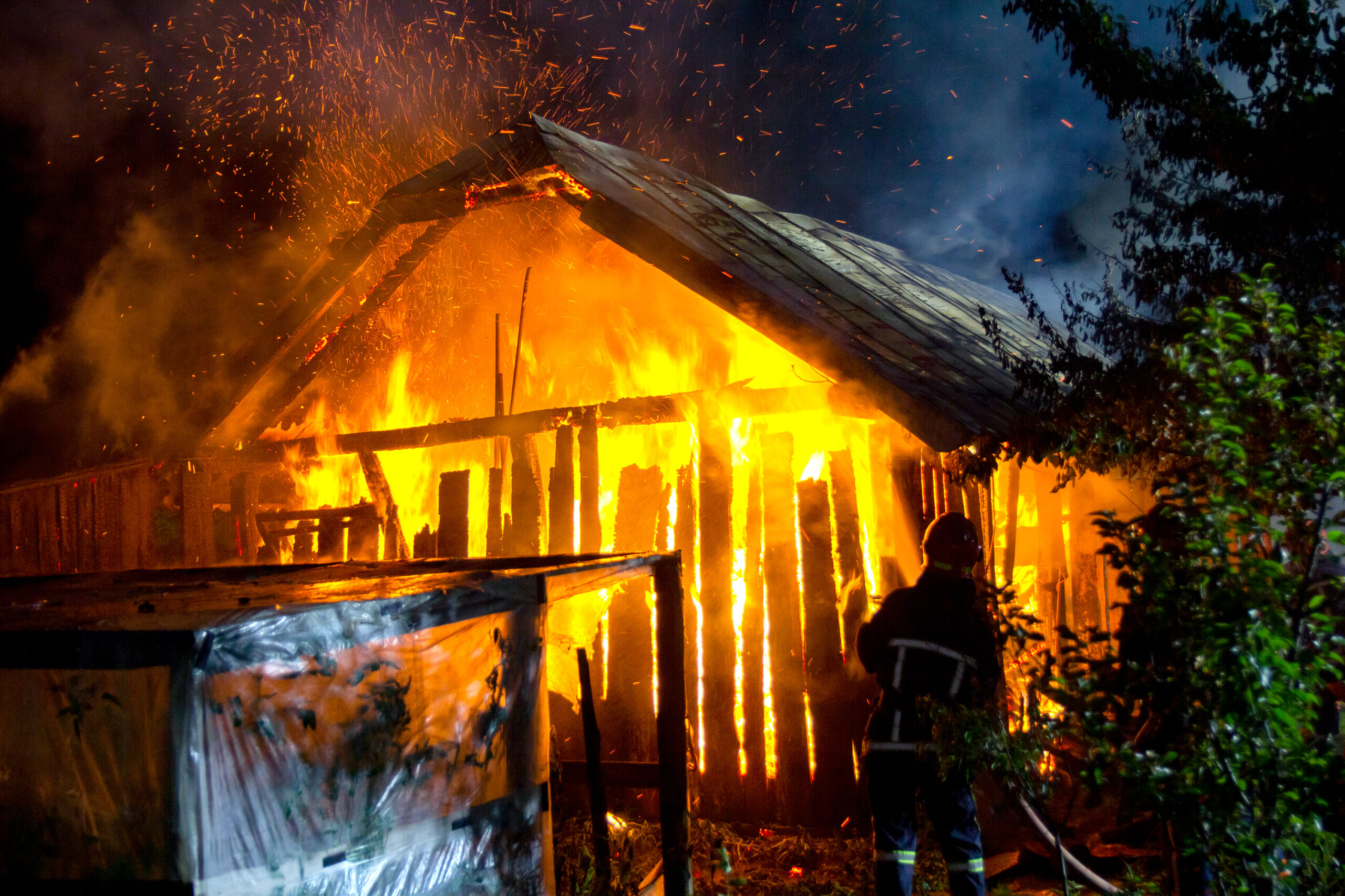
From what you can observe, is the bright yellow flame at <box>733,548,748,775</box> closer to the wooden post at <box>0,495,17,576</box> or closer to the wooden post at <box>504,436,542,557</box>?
the wooden post at <box>504,436,542,557</box>

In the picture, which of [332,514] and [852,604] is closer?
[852,604]

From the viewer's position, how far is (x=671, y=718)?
15.6 ft

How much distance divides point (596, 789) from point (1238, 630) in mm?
3371

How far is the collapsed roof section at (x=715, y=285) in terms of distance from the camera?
19.0 ft


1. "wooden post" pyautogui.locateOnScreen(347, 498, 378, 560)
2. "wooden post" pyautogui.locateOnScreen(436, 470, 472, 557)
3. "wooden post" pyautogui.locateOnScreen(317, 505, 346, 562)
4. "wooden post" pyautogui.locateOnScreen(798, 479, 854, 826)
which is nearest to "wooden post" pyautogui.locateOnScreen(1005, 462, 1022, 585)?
"wooden post" pyautogui.locateOnScreen(798, 479, 854, 826)

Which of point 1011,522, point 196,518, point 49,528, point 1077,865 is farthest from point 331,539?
point 1077,865

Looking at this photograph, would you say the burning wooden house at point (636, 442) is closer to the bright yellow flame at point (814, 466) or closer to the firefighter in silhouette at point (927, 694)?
the bright yellow flame at point (814, 466)

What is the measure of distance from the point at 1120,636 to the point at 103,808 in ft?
12.4

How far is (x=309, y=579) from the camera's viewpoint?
14.2 feet

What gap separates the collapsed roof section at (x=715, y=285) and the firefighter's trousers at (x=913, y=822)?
1.95 meters

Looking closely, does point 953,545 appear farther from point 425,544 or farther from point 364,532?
point 364,532

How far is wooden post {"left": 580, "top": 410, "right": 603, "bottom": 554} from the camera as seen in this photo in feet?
24.7

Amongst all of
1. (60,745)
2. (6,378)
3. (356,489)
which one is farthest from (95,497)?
(60,745)

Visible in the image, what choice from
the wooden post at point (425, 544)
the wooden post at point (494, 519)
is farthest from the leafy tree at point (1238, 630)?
the wooden post at point (425, 544)
